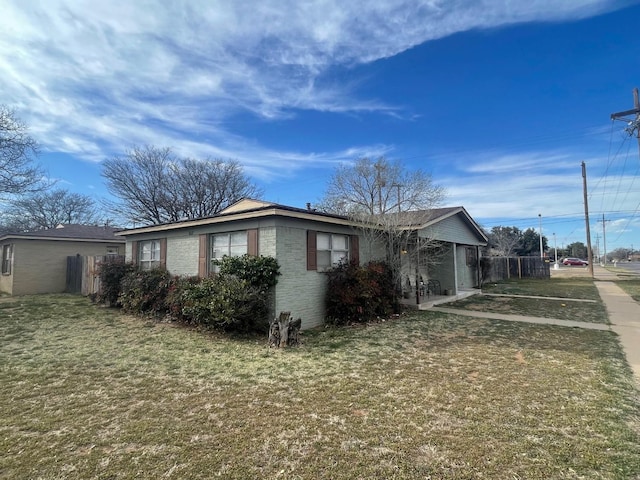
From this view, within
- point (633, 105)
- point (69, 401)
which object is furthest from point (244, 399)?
point (633, 105)

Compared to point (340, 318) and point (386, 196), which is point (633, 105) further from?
point (340, 318)

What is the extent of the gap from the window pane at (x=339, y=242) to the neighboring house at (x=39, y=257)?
45.9 feet

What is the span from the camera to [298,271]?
8453 mm

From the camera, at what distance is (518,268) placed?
25.2 meters

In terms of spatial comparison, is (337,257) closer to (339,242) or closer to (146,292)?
(339,242)

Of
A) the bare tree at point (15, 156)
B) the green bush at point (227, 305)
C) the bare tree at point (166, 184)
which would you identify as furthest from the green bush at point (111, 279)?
the bare tree at point (166, 184)

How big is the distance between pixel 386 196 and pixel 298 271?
6.23m

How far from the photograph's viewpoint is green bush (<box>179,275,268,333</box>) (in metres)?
7.13

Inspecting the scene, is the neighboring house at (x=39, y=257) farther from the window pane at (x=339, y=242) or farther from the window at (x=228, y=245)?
the window pane at (x=339, y=242)

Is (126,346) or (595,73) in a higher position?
(595,73)

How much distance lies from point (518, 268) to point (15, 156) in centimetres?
A: 3210

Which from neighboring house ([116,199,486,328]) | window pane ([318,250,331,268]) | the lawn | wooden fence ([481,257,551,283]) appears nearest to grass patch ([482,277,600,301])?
wooden fence ([481,257,551,283])

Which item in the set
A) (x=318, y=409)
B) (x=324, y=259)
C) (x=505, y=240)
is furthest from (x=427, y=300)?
(x=505, y=240)

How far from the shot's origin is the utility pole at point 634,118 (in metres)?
15.4
